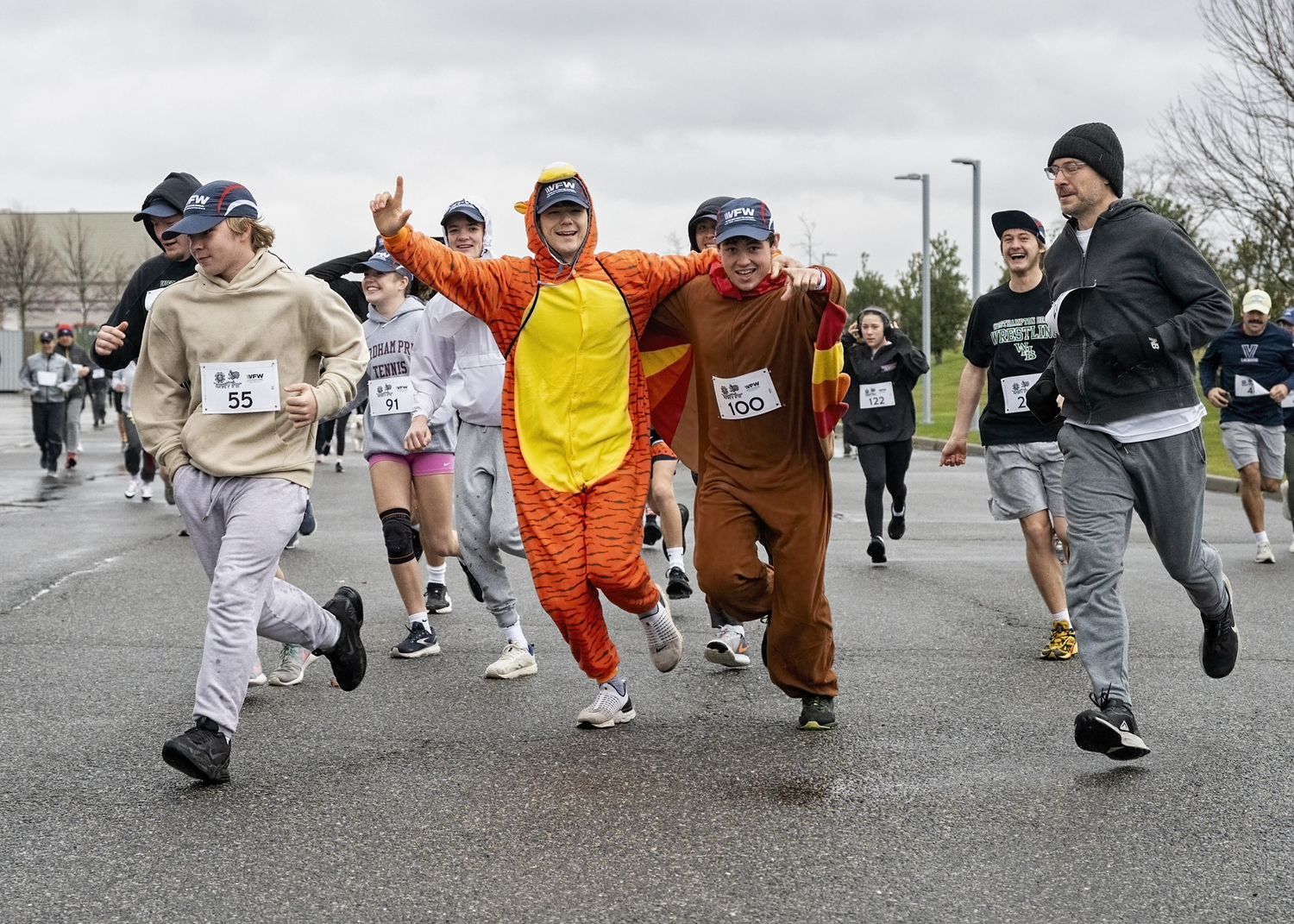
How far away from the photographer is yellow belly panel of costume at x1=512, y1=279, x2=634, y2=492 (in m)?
5.53

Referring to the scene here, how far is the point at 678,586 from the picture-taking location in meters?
9.12

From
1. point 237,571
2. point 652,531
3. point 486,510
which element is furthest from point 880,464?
point 237,571

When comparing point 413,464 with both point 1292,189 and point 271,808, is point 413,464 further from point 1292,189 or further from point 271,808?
point 1292,189

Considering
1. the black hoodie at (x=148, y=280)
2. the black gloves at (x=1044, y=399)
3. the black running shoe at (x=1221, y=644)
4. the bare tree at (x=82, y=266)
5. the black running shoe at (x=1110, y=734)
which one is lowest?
the black running shoe at (x=1110, y=734)

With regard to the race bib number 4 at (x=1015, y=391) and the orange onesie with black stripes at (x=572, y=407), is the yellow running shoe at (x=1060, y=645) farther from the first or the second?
the orange onesie with black stripes at (x=572, y=407)

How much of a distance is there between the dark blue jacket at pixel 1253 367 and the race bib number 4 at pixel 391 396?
6.62m

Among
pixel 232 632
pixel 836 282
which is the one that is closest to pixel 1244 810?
pixel 836 282

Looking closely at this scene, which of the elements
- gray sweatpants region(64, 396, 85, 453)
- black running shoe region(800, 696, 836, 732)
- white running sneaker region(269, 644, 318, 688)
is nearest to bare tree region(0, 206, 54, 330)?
gray sweatpants region(64, 396, 85, 453)

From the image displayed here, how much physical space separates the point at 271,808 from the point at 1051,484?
4.30 meters

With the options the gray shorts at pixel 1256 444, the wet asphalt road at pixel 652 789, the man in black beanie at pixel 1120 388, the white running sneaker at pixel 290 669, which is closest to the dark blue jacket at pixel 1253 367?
the gray shorts at pixel 1256 444

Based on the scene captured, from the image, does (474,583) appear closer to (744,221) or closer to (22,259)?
(744,221)

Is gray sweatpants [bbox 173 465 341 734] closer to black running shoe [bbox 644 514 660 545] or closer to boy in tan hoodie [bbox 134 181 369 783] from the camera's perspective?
boy in tan hoodie [bbox 134 181 369 783]

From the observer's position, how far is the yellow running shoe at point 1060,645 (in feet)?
23.2

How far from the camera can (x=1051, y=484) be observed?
7.36 meters
